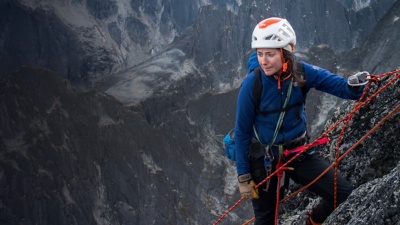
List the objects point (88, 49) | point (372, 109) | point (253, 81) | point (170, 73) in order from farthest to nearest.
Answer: point (88, 49) < point (170, 73) < point (372, 109) < point (253, 81)

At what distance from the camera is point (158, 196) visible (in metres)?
73.6

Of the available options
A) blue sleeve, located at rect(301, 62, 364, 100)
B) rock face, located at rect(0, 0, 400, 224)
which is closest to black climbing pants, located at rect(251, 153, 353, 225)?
blue sleeve, located at rect(301, 62, 364, 100)

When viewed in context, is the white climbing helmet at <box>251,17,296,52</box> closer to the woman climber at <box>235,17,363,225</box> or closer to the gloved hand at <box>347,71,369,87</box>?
the woman climber at <box>235,17,363,225</box>

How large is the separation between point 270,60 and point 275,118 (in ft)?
2.58

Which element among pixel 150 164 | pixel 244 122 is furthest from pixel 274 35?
pixel 150 164

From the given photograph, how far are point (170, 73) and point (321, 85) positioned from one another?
9892cm

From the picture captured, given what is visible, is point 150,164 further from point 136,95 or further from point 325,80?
point 325,80

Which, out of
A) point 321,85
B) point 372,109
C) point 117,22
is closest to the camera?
point 321,85

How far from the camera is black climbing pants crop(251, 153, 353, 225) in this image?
6137 millimetres

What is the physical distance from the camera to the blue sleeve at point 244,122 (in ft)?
19.4

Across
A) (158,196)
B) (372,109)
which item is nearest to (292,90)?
(372,109)

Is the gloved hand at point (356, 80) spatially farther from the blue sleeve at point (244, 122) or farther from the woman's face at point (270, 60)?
the blue sleeve at point (244, 122)

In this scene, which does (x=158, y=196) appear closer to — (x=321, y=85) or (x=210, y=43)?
(x=210, y=43)

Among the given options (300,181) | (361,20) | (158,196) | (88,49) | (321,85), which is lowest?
(158,196)
